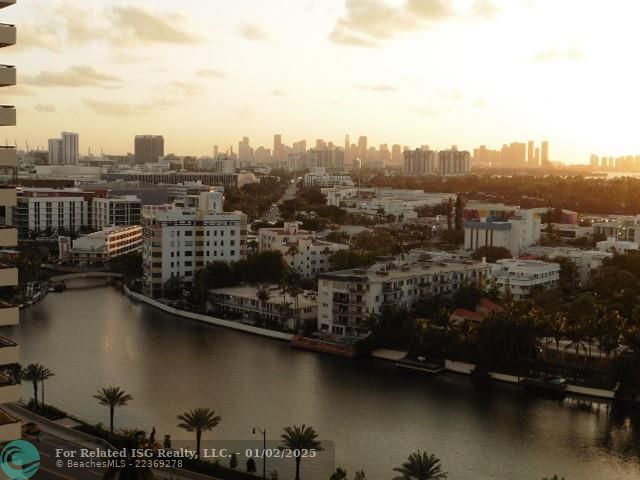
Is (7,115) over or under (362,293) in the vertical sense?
over

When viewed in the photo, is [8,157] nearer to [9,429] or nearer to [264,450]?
[9,429]

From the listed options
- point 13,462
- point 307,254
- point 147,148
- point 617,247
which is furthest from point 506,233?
point 147,148

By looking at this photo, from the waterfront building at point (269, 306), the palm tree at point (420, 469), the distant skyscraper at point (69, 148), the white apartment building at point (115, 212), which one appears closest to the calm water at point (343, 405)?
the waterfront building at point (269, 306)

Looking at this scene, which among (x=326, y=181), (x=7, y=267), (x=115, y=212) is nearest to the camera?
(x=7, y=267)

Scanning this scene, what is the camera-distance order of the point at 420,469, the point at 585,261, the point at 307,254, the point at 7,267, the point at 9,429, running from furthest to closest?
the point at 307,254 → the point at 585,261 → the point at 420,469 → the point at 7,267 → the point at 9,429

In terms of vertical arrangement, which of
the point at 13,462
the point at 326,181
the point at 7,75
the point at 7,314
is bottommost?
the point at 13,462

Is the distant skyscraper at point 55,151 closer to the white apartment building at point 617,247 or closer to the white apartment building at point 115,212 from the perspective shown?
the white apartment building at point 115,212

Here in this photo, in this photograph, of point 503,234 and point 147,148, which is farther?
point 147,148
